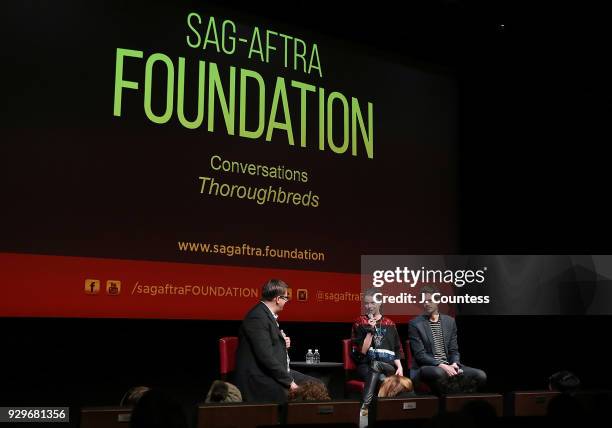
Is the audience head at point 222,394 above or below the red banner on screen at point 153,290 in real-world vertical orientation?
below

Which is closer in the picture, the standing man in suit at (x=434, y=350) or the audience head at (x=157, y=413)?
the audience head at (x=157, y=413)

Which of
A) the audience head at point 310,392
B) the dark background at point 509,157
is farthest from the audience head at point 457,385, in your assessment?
the audience head at point 310,392

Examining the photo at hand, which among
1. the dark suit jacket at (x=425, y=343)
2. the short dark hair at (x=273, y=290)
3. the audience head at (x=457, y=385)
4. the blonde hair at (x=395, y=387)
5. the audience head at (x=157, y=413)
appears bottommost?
the audience head at (x=457, y=385)

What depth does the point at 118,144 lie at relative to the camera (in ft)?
16.7

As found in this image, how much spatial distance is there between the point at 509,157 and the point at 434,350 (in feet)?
8.46

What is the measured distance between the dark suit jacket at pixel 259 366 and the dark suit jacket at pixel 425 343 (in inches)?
62.2

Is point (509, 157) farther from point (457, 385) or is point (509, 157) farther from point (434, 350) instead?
point (457, 385)

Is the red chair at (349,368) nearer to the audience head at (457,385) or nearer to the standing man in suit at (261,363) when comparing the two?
the audience head at (457,385)

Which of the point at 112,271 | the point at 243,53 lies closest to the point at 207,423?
the point at 112,271

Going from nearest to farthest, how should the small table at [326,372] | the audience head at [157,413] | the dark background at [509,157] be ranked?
the audience head at [157,413] < the small table at [326,372] < the dark background at [509,157]

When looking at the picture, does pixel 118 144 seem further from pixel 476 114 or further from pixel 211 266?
pixel 476 114

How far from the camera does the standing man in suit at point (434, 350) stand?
519 centimetres

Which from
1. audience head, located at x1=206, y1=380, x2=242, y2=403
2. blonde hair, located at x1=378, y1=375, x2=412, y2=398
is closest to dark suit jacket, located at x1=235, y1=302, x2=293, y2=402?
blonde hair, located at x1=378, y1=375, x2=412, y2=398

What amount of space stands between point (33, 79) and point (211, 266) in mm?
1872
